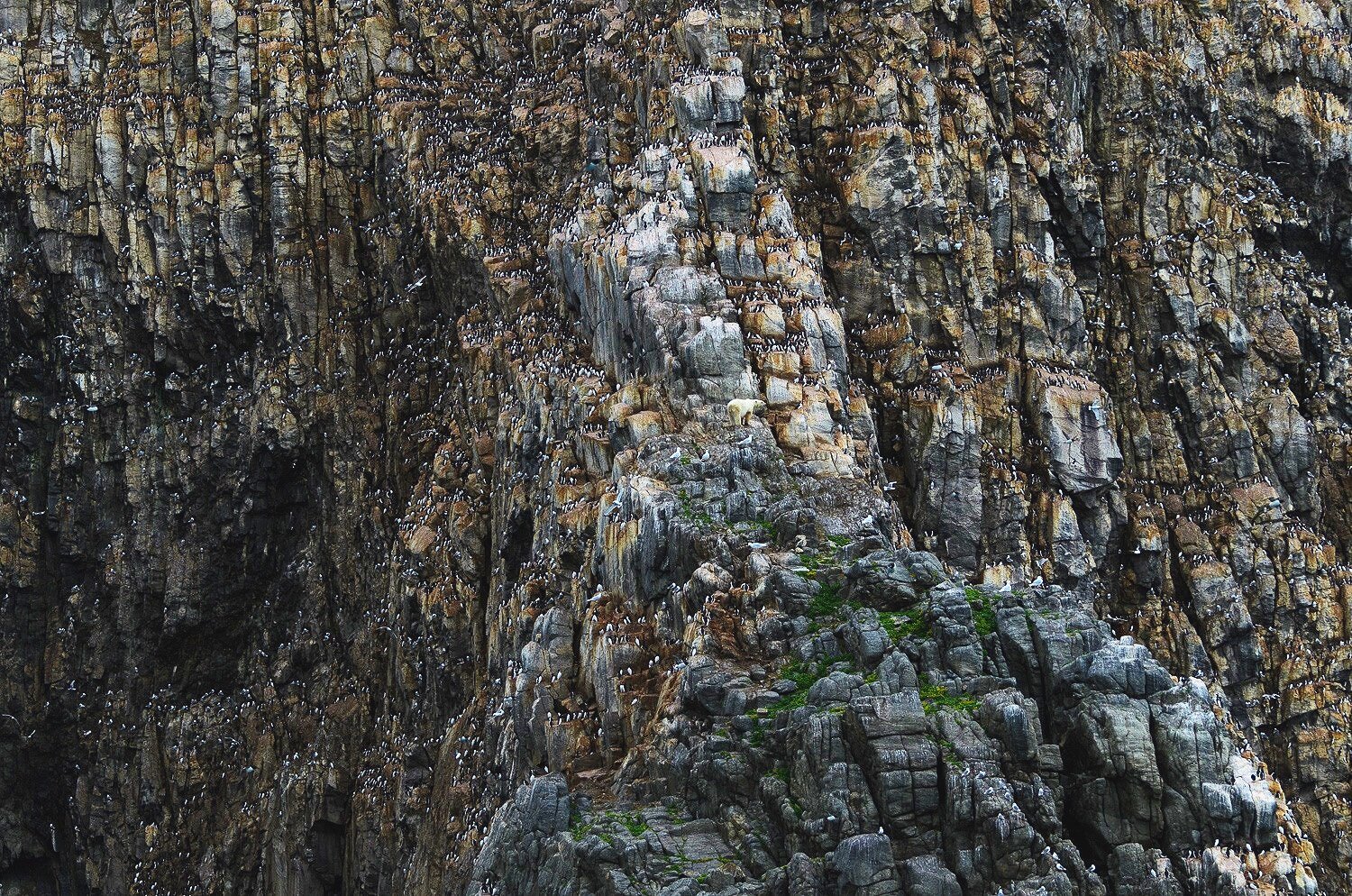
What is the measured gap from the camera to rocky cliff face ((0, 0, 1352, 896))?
55031 millimetres

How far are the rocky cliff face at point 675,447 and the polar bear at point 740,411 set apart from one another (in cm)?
11

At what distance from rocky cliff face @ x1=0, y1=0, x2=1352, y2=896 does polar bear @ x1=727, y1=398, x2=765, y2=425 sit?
0.38 feet

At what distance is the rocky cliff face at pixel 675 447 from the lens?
55.0 meters

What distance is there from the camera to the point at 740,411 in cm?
6825

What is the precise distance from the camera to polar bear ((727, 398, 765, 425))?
68188 mm

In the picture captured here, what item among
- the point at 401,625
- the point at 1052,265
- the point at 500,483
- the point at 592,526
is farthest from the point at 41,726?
the point at 1052,265

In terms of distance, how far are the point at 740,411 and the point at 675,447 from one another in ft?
8.71

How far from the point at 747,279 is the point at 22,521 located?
41.8 meters

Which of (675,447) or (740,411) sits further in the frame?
(740,411)

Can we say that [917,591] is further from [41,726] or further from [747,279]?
[41,726]

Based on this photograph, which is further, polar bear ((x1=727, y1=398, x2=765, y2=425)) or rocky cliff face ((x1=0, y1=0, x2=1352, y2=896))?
polar bear ((x1=727, y1=398, x2=765, y2=425))

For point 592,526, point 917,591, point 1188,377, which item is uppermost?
point 1188,377

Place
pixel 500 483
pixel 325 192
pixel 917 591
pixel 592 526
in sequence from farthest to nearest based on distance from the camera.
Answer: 1. pixel 325 192
2. pixel 500 483
3. pixel 592 526
4. pixel 917 591

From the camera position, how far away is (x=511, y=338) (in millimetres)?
80188
